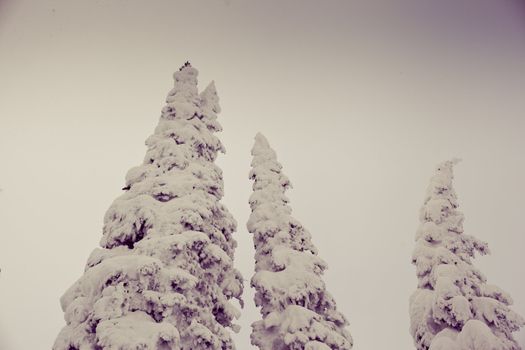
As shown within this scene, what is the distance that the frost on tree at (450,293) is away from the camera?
39.7 ft

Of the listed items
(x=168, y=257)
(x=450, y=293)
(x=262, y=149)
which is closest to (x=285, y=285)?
(x=168, y=257)

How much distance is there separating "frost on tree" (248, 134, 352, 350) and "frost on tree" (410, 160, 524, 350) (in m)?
2.65

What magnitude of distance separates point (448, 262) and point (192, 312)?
8119mm

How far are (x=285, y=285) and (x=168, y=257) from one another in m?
4.14

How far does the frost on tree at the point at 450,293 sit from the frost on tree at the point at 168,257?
226 inches

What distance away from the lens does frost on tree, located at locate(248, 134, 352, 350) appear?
11.6m

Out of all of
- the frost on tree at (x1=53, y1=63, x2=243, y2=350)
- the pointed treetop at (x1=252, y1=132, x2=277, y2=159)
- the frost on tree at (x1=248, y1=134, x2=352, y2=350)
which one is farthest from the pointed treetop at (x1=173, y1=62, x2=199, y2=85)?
the frost on tree at (x1=248, y1=134, x2=352, y2=350)

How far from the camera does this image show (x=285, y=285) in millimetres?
12414

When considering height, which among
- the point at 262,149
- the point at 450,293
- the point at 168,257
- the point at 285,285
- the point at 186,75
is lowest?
the point at 168,257

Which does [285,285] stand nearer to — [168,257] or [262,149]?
[168,257]

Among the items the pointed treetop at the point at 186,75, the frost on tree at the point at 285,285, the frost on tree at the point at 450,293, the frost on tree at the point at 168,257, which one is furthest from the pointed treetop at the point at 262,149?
the frost on tree at the point at 450,293

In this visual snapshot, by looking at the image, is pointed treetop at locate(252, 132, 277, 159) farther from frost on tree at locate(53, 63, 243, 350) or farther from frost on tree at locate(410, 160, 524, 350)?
frost on tree at locate(410, 160, 524, 350)

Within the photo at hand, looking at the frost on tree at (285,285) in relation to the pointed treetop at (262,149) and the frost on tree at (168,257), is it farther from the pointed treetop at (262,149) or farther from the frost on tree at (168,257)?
the frost on tree at (168,257)

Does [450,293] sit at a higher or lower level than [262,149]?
lower
